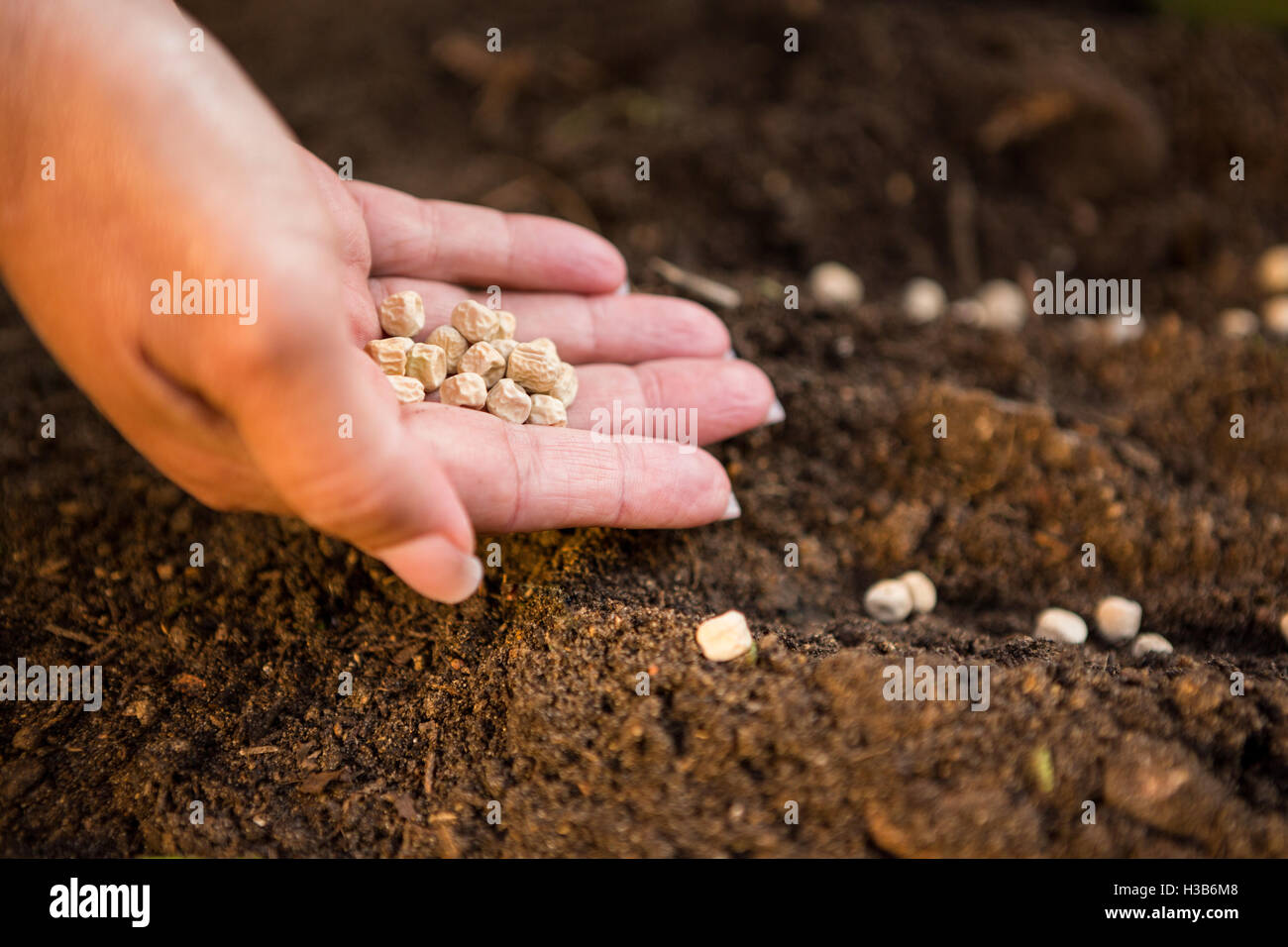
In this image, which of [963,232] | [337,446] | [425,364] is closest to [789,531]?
[425,364]

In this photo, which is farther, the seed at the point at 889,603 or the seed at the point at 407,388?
the seed at the point at 889,603

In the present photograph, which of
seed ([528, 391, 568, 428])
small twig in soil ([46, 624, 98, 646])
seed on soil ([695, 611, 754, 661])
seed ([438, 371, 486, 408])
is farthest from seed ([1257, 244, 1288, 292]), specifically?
small twig in soil ([46, 624, 98, 646])

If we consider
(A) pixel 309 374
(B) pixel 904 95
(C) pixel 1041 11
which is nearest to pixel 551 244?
(A) pixel 309 374

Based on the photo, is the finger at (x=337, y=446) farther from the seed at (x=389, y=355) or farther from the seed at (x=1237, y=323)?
the seed at (x=1237, y=323)

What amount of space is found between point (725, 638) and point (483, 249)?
1.21m

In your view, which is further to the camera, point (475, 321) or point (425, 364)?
→ point (475, 321)

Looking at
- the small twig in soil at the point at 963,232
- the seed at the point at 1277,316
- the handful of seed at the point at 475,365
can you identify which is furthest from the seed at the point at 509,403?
the seed at the point at 1277,316

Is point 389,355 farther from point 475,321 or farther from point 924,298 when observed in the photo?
point 924,298

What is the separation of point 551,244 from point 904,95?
1836 millimetres

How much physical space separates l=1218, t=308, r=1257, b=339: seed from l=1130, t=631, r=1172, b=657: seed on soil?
1290 millimetres

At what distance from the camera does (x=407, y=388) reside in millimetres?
2088

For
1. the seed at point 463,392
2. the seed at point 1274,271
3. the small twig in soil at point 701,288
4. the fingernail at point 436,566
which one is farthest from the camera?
the seed at point 1274,271

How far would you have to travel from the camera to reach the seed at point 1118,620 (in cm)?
226

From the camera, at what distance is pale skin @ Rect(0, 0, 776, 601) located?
1571 mm
